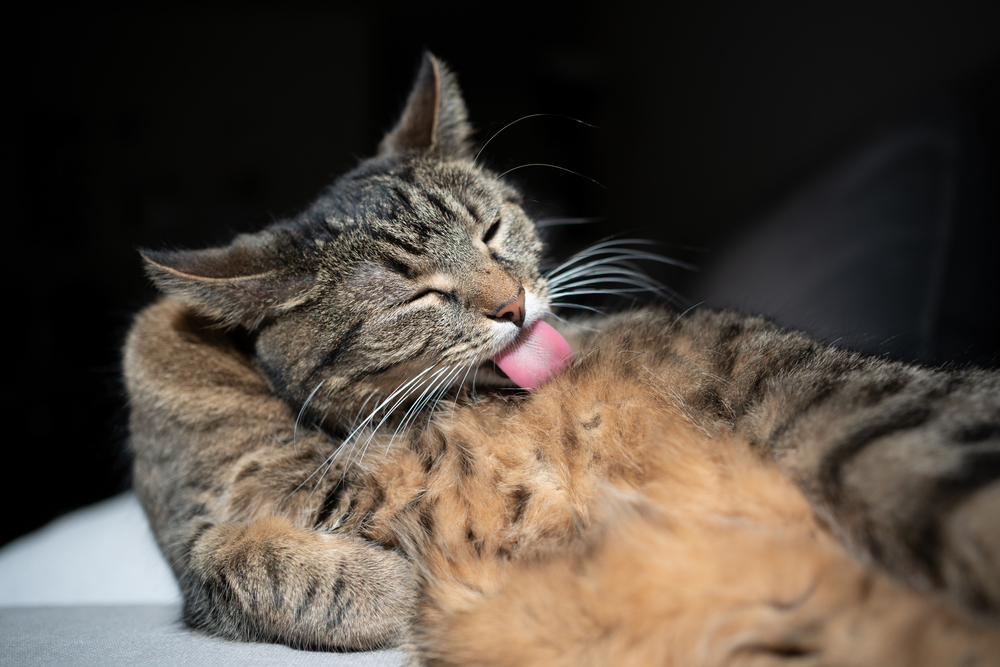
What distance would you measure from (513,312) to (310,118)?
9.89 feet

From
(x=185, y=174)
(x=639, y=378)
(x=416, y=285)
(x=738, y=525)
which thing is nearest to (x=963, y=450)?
(x=738, y=525)

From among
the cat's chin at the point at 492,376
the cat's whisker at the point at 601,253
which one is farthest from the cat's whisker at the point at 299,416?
the cat's whisker at the point at 601,253

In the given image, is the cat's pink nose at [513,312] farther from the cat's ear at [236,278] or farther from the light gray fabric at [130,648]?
the light gray fabric at [130,648]

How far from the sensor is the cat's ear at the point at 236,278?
32.9 inches

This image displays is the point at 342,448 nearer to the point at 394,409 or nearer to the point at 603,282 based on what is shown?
the point at 394,409

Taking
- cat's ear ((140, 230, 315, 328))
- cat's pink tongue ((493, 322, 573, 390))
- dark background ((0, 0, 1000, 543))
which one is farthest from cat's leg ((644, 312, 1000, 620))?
dark background ((0, 0, 1000, 543))

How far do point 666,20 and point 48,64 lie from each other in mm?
3033

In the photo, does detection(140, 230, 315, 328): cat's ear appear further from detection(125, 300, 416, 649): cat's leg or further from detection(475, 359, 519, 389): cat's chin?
detection(475, 359, 519, 389): cat's chin

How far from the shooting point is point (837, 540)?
52 centimetres

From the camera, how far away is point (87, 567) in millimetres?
1086

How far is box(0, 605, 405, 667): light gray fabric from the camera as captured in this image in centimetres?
64

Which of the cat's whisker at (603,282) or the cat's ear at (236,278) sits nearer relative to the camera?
the cat's ear at (236,278)

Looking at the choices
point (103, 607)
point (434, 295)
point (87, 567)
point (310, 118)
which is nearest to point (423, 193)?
point (434, 295)

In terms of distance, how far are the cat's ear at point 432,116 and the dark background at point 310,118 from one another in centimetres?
93
